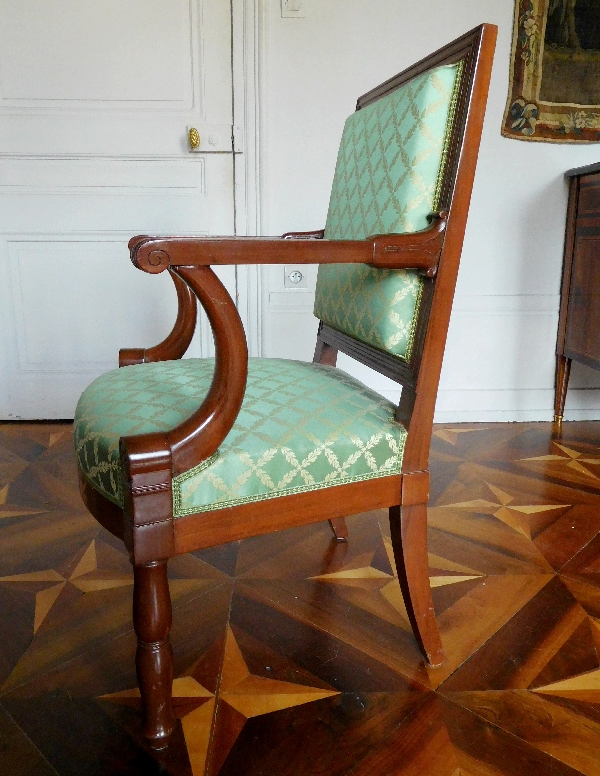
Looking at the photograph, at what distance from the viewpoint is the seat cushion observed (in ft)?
2.53

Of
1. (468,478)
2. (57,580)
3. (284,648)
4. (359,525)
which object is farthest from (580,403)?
(57,580)

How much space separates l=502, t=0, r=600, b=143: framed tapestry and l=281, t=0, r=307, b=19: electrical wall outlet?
0.71 meters

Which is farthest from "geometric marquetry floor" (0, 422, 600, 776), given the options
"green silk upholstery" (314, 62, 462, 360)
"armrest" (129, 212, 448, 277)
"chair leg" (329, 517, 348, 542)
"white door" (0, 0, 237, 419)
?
"white door" (0, 0, 237, 419)

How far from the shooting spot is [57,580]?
4.06 ft

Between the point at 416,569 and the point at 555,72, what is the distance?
74.0 inches

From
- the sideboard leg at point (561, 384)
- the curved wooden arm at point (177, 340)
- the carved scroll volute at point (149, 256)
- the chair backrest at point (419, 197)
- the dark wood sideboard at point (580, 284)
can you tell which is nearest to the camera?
the carved scroll volute at point (149, 256)

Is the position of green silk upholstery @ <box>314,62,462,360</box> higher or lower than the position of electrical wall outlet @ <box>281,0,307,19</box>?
lower

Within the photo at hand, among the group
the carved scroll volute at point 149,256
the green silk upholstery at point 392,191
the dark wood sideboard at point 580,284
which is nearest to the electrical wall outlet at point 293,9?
the dark wood sideboard at point 580,284

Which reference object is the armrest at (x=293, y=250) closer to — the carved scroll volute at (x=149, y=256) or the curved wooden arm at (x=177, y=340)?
the carved scroll volute at (x=149, y=256)

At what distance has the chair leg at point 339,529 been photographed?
55.0 inches

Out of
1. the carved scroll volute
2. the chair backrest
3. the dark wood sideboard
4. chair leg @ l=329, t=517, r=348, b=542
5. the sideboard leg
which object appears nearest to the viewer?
the carved scroll volute

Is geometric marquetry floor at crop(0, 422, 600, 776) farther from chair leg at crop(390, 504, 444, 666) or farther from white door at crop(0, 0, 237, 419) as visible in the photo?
white door at crop(0, 0, 237, 419)

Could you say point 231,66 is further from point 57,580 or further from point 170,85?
point 57,580

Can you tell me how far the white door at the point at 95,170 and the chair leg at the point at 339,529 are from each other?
106cm
